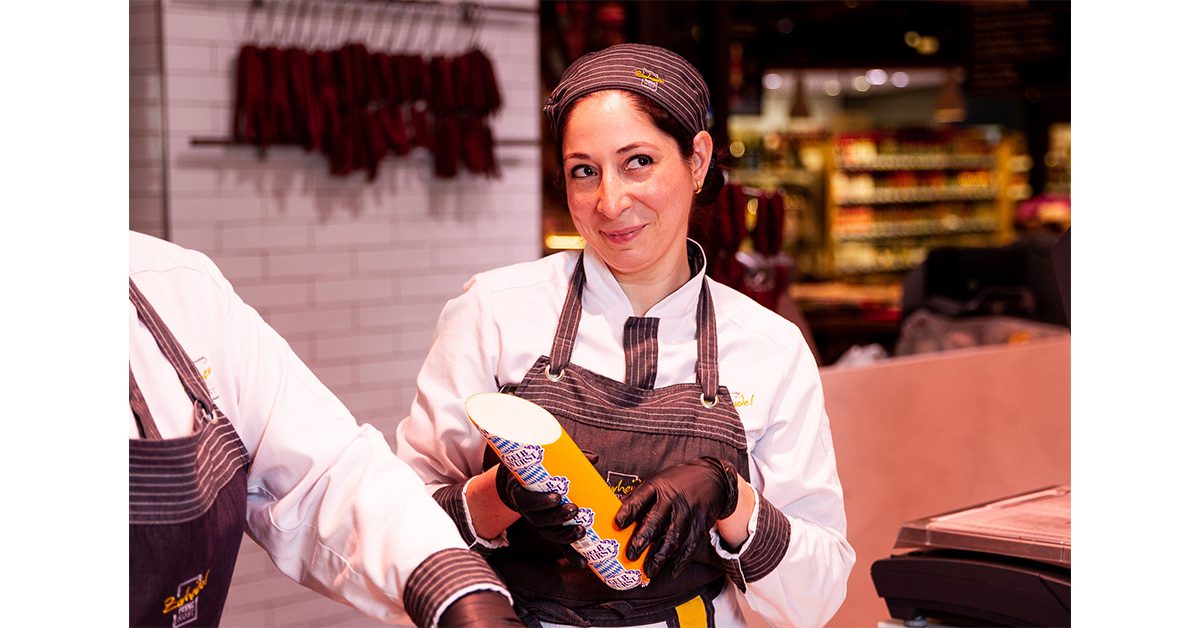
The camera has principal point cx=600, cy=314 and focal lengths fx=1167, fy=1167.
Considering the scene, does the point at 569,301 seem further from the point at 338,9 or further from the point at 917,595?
the point at 338,9

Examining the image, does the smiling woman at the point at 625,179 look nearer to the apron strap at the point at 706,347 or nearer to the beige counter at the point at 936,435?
the apron strap at the point at 706,347

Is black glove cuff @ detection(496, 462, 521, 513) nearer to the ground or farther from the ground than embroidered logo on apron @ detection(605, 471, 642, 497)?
farther from the ground

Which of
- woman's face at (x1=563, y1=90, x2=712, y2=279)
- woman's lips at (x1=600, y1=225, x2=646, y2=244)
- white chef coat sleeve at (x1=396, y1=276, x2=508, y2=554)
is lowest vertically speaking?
white chef coat sleeve at (x1=396, y1=276, x2=508, y2=554)

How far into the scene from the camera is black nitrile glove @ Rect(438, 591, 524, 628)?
1224 millimetres

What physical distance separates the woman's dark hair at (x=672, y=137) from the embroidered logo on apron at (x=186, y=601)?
906mm

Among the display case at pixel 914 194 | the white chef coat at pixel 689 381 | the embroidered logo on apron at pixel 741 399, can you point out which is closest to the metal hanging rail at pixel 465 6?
the white chef coat at pixel 689 381

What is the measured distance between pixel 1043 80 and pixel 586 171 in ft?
22.8

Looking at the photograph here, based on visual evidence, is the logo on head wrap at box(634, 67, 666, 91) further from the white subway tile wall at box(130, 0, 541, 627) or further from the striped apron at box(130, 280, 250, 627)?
the white subway tile wall at box(130, 0, 541, 627)

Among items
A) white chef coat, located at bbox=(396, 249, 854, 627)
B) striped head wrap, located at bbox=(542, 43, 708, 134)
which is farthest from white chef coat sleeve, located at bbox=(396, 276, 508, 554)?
striped head wrap, located at bbox=(542, 43, 708, 134)

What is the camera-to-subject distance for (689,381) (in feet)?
6.14

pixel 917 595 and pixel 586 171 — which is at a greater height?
pixel 586 171

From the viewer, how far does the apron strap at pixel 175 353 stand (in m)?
1.36
